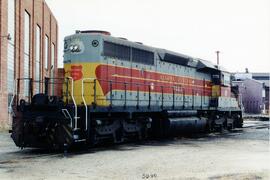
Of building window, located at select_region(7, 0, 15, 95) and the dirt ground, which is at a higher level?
building window, located at select_region(7, 0, 15, 95)

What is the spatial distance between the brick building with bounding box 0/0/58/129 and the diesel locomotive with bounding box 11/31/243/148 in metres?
5.27

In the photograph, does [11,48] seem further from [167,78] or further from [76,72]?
[76,72]

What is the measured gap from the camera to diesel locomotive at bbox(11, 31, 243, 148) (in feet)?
42.8

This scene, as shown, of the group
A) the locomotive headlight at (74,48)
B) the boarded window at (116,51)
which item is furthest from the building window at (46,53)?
the locomotive headlight at (74,48)

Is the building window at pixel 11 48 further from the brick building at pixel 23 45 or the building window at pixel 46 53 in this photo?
the building window at pixel 46 53

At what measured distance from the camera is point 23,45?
29.4 meters

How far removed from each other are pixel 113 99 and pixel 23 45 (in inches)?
650

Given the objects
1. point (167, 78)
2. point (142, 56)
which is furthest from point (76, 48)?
point (167, 78)

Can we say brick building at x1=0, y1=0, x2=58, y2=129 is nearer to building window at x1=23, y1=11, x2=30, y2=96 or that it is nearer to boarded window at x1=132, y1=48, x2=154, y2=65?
building window at x1=23, y1=11, x2=30, y2=96

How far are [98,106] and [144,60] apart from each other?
401 centimetres

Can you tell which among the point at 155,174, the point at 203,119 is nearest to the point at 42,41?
the point at 203,119

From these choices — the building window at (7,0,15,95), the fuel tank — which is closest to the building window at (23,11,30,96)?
the building window at (7,0,15,95)

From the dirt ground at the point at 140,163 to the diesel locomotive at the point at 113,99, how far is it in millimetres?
778

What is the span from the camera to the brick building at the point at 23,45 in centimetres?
2467
